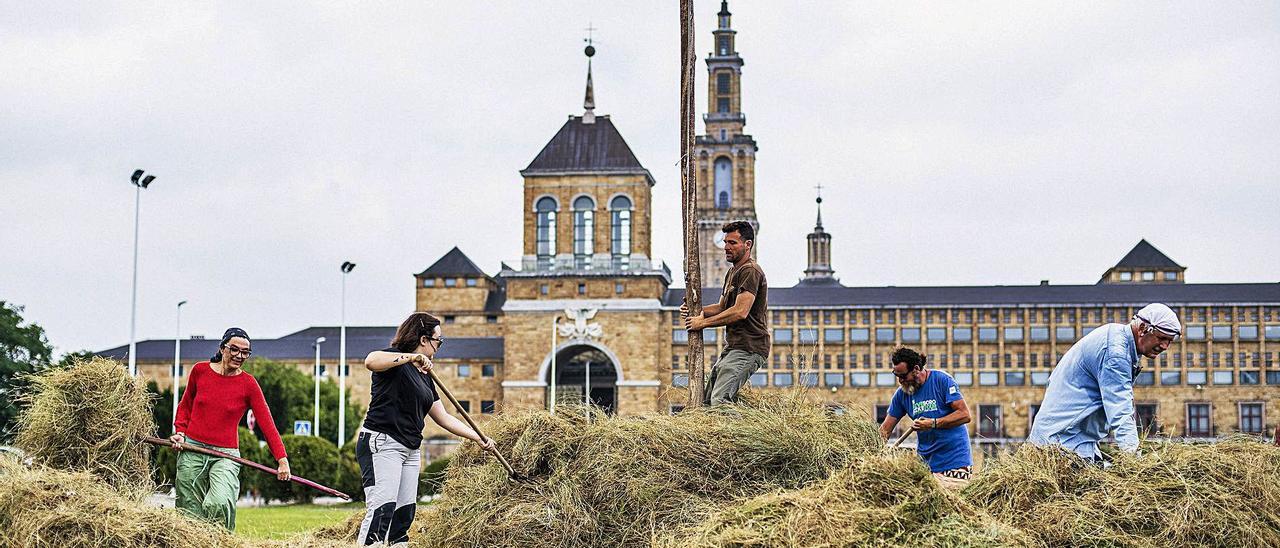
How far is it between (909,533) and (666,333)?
1939 inches

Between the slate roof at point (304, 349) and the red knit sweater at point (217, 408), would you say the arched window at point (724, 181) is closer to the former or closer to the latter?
the slate roof at point (304, 349)

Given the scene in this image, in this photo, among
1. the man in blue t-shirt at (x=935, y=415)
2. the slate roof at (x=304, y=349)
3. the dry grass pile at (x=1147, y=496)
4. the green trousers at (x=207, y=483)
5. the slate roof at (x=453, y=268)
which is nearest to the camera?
the dry grass pile at (x=1147, y=496)

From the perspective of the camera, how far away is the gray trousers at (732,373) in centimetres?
783

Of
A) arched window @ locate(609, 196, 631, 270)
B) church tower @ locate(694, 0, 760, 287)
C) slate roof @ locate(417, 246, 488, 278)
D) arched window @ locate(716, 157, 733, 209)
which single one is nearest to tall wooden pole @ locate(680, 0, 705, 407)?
arched window @ locate(609, 196, 631, 270)

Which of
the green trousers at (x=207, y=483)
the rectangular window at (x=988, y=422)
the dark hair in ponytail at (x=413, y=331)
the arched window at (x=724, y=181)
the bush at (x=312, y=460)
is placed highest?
the arched window at (x=724, y=181)

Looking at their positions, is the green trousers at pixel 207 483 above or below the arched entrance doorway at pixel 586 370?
above

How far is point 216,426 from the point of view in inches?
284

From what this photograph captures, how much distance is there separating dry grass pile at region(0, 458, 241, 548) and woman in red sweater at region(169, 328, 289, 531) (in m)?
1.30

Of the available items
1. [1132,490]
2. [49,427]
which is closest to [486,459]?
[49,427]

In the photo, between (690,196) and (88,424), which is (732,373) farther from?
(88,424)

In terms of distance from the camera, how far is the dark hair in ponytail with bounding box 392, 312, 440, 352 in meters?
6.68

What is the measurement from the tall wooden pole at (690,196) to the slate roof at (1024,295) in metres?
44.2

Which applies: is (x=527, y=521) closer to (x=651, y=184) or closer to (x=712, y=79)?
(x=651, y=184)

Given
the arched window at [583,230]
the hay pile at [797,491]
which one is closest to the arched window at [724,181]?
the arched window at [583,230]
